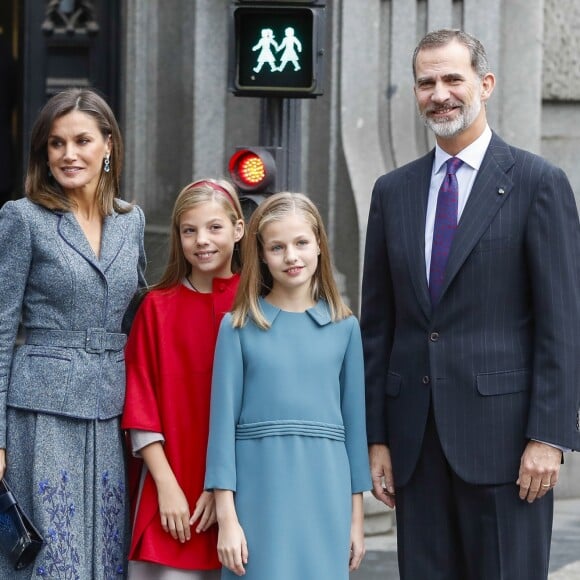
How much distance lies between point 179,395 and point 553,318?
3.79 feet

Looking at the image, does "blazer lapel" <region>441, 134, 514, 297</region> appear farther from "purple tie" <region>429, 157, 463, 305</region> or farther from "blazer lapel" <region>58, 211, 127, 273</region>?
"blazer lapel" <region>58, 211, 127, 273</region>

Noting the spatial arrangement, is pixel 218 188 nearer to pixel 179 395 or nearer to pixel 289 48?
pixel 179 395

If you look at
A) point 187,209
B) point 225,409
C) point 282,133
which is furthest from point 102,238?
point 282,133

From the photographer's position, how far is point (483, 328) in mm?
4043

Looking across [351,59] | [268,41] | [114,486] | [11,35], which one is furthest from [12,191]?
[114,486]

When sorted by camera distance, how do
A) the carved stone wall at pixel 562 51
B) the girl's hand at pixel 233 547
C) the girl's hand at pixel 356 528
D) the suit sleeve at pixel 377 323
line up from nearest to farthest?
1. the girl's hand at pixel 233 547
2. the girl's hand at pixel 356 528
3. the suit sleeve at pixel 377 323
4. the carved stone wall at pixel 562 51

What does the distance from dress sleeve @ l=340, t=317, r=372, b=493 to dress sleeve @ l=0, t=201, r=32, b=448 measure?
3.31ft

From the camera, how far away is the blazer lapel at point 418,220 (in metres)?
4.11

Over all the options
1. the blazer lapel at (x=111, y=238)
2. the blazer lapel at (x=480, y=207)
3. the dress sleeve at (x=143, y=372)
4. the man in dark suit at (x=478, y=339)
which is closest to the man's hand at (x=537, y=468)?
the man in dark suit at (x=478, y=339)

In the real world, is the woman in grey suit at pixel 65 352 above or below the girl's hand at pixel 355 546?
above

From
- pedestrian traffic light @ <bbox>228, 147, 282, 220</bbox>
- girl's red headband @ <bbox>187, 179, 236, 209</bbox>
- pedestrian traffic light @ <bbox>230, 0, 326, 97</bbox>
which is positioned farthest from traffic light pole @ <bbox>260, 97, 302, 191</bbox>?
girl's red headband @ <bbox>187, 179, 236, 209</bbox>

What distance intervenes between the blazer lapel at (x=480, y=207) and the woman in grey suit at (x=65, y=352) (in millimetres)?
1027

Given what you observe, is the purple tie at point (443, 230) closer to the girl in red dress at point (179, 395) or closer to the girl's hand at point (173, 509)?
the girl in red dress at point (179, 395)

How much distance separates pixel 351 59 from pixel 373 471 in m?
4.08
